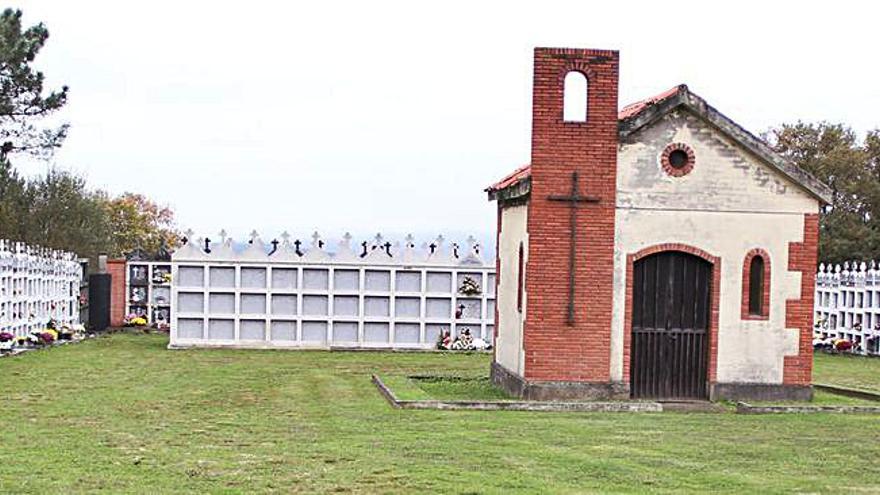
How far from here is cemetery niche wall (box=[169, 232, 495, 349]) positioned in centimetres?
3206

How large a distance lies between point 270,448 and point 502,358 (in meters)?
8.99

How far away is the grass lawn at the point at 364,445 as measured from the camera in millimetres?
11250

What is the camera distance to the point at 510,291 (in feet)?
71.8

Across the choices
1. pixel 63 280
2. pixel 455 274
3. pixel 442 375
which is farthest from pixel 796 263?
pixel 63 280

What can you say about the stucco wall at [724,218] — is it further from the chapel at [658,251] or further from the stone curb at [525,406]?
the stone curb at [525,406]

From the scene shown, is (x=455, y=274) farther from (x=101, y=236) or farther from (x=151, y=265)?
(x=101, y=236)

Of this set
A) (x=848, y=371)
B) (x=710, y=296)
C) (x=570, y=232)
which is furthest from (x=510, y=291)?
(x=848, y=371)

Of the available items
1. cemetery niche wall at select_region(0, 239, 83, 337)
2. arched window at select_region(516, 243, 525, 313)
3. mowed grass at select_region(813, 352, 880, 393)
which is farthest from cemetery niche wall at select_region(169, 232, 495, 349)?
arched window at select_region(516, 243, 525, 313)

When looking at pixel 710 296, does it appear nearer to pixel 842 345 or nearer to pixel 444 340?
pixel 444 340

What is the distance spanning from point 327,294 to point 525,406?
14.8 m

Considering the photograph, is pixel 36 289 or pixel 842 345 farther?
pixel 842 345

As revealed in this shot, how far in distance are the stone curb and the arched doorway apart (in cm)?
125

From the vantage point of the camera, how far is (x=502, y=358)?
21953 mm

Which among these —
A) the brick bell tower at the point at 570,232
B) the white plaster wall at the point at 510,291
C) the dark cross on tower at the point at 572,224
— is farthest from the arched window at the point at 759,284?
the white plaster wall at the point at 510,291
